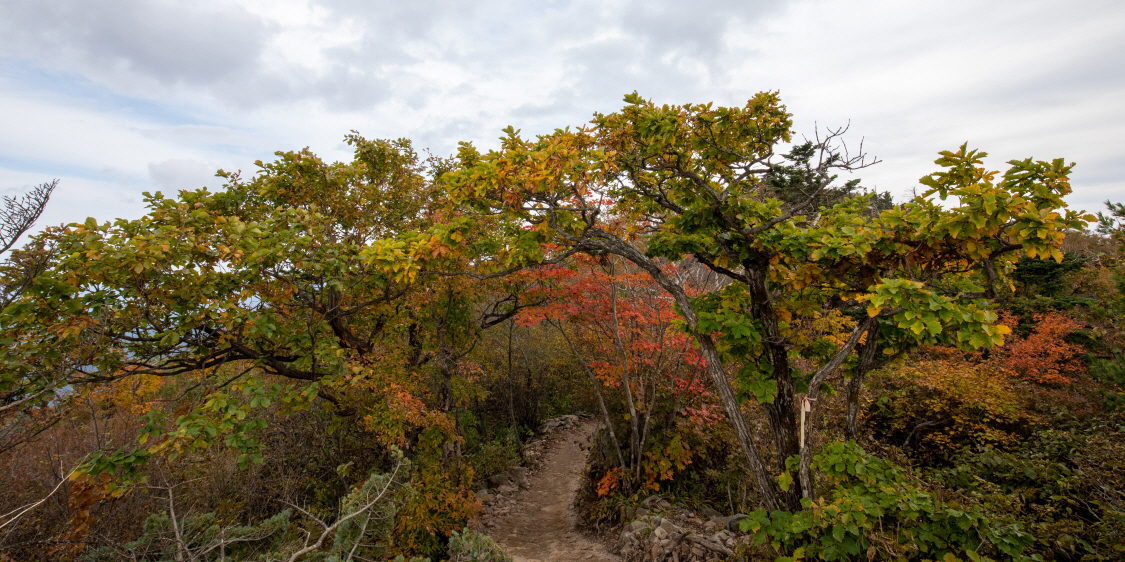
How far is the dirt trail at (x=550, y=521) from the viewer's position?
288 inches

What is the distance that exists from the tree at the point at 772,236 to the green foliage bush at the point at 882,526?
1.25 ft

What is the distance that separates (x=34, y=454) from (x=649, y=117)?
31.0 ft

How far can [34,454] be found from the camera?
626cm

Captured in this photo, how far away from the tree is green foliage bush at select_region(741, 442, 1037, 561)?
0.38m

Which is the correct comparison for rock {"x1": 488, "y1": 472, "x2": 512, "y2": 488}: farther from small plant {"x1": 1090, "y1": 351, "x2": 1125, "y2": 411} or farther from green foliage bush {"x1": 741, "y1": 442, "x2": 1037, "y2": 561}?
small plant {"x1": 1090, "y1": 351, "x2": 1125, "y2": 411}

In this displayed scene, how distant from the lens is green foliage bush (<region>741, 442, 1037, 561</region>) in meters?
3.37

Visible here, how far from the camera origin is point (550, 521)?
9156mm

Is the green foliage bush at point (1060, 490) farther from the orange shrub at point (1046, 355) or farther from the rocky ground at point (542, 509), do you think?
the rocky ground at point (542, 509)

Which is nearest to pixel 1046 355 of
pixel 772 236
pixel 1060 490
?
pixel 1060 490

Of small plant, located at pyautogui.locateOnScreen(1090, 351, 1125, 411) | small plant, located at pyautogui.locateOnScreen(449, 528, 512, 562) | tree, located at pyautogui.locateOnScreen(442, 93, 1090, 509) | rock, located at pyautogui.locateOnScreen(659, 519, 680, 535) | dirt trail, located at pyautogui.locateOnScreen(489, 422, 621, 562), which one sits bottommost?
dirt trail, located at pyautogui.locateOnScreen(489, 422, 621, 562)

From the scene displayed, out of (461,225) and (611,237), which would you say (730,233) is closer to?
(611,237)

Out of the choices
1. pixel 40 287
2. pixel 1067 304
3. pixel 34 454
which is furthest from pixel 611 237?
pixel 1067 304

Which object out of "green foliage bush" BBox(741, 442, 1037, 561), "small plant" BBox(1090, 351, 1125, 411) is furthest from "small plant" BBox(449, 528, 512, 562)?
"small plant" BBox(1090, 351, 1125, 411)

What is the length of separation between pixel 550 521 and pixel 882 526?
22.7 feet
